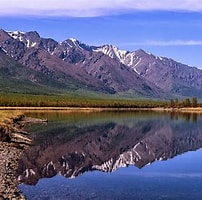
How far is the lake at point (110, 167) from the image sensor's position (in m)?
41.3

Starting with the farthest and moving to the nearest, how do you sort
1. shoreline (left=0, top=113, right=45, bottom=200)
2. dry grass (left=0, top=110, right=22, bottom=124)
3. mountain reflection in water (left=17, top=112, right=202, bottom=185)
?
1. dry grass (left=0, top=110, right=22, bottom=124)
2. mountain reflection in water (left=17, top=112, right=202, bottom=185)
3. shoreline (left=0, top=113, right=45, bottom=200)

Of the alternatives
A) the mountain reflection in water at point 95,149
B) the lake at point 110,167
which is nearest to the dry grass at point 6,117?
the mountain reflection in water at point 95,149

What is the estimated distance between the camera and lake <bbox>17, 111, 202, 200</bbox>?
41.3m

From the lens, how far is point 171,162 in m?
65.9

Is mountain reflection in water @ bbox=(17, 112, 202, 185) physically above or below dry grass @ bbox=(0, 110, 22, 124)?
below

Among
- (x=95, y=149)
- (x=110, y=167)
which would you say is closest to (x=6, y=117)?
(x=95, y=149)

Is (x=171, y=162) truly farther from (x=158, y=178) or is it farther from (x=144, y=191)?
(x=144, y=191)

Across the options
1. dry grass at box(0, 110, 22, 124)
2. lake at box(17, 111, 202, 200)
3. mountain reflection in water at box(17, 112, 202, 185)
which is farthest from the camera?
dry grass at box(0, 110, 22, 124)

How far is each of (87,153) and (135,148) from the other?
12.0m

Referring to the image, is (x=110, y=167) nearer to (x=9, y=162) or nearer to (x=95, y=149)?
(x=9, y=162)

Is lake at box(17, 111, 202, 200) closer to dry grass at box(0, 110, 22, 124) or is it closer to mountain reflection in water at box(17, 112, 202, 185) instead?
mountain reflection in water at box(17, 112, 202, 185)

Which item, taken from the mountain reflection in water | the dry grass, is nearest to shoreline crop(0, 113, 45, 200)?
the mountain reflection in water

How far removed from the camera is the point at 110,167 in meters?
59.2

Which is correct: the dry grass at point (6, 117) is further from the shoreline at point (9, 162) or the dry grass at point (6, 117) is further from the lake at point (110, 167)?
the shoreline at point (9, 162)
